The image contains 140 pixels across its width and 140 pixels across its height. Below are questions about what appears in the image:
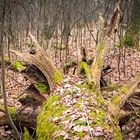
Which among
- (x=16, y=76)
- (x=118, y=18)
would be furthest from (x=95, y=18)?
(x=118, y=18)

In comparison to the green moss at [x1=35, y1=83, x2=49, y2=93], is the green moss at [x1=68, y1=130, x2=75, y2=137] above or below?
below

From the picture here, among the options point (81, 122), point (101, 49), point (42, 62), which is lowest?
point (81, 122)

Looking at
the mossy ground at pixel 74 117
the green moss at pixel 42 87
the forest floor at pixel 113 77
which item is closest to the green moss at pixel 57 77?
the green moss at pixel 42 87

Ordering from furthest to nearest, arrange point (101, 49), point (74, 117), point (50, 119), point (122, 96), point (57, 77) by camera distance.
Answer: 1. point (101, 49)
2. point (57, 77)
3. point (122, 96)
4. point (50, 119)
5. point (74, 117)

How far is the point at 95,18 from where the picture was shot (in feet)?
103

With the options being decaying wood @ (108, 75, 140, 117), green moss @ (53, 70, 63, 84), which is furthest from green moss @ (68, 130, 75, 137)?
green moss @ (53, 70, 63, 84)

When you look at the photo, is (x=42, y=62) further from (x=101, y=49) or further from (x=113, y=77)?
(x=113, y=77)

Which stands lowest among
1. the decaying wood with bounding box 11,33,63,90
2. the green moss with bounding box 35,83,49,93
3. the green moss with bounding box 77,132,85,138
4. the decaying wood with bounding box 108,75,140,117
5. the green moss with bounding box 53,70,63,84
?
the green moss with bounding box 77,132,85,138

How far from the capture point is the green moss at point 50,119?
3731mm

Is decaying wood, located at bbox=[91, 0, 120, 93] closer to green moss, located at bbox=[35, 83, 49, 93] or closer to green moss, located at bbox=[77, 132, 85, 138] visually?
green moss, located at bbox=[35, 83, 49, 93]

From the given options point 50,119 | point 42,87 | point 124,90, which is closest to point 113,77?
point 42,87

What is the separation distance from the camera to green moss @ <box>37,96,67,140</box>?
3731 mm

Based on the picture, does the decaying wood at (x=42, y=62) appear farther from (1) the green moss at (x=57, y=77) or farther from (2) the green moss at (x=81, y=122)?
(2) the green moss at (x=81, y=122)

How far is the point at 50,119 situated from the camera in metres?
3.97
